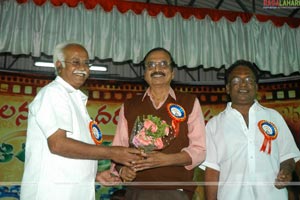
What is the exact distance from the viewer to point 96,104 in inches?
224

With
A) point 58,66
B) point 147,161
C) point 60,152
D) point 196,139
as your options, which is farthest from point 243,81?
point 60,152

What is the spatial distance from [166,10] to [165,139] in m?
3.05

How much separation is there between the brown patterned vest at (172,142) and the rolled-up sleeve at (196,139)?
31mm

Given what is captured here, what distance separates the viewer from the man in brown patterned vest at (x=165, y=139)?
6.98ft

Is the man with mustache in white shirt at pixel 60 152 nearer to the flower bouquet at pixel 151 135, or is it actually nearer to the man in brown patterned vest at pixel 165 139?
the flower bouquet at pixel 151 135

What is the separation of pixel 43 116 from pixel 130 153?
559 millimetres

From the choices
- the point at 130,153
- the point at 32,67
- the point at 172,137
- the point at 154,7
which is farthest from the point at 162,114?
the point at 32,67

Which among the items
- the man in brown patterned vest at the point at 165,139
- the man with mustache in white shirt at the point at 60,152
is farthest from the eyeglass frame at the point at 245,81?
the man with mustache in white shirt at the point at 60,152

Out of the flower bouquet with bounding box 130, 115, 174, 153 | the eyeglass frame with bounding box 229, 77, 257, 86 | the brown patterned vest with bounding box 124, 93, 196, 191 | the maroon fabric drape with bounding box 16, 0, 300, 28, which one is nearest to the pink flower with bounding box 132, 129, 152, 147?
the flower bouquet with bounding box 130, 115, 174, 153

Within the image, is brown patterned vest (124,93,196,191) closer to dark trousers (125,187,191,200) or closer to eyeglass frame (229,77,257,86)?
dark trousers (125,187,191,200)

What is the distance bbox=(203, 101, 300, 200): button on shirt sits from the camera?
2.40 meters

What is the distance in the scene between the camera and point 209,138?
103 inches

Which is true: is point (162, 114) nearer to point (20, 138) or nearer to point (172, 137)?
point (172, 137)

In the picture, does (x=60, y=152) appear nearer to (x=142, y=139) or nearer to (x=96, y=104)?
(x=142, y=139)
